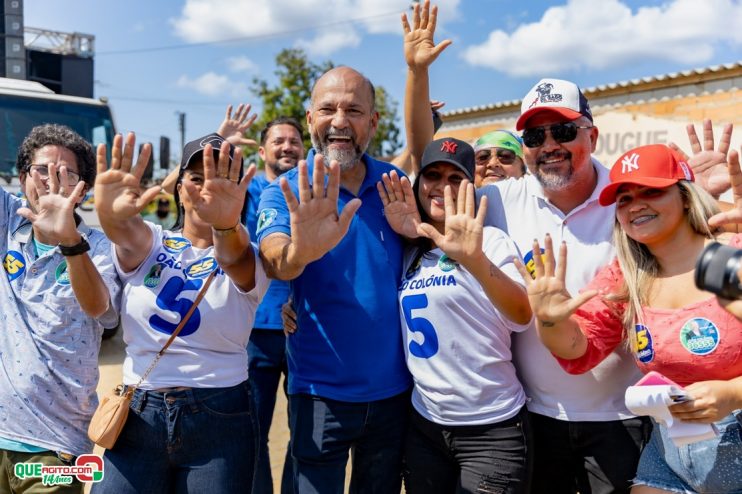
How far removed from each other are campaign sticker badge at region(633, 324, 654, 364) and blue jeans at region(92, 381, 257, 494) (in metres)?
1.47

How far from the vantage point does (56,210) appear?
2254 mm

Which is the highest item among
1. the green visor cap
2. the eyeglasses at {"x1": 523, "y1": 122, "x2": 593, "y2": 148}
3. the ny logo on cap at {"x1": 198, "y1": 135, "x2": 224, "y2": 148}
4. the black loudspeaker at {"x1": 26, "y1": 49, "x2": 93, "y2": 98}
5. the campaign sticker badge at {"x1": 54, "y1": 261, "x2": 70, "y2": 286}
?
the black loudspeaker at {"x1": 26, "y1": 49, "x2": 93, "y2": 98}

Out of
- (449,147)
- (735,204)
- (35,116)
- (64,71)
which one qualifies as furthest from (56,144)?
(64,71)

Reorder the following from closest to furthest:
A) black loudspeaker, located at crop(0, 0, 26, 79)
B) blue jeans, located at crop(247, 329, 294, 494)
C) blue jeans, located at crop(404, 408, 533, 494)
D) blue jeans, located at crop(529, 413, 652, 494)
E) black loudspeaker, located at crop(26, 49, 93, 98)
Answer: blue jeans, located at crop(404, 408, 533, 494)
blue jeans, located at crop(529, 413, 652, 494)
blue jeans, located at crop(247, 329, 294, 494)
black loudspeaker, located at crop(0, 0, 26, 79)
black loudspeaker, located at crop(26, 49, 93, 98)

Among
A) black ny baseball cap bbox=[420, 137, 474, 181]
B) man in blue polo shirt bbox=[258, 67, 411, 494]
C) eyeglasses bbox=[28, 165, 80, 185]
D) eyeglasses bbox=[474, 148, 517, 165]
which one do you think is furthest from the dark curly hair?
eyeglasses bbox=[474, 148, 517, 165]

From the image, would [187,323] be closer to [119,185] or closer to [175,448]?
[175,448]

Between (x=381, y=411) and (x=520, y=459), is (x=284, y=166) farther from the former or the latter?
(x=520, y=459)

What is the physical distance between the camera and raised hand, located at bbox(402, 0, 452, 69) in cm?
297

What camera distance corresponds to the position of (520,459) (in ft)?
7.55

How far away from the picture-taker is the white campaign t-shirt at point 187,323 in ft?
7.35

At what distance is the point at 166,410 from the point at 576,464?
1630mm

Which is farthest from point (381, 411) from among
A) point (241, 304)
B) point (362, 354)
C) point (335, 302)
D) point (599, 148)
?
point (599, 148)

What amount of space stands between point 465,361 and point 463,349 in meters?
0.05

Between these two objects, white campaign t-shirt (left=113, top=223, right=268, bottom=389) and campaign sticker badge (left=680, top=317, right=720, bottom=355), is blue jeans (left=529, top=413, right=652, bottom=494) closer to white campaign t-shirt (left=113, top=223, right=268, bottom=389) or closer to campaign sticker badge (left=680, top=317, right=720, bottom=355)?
campaign sticker badge (left=680, top=317, right=720, bottom=355)
